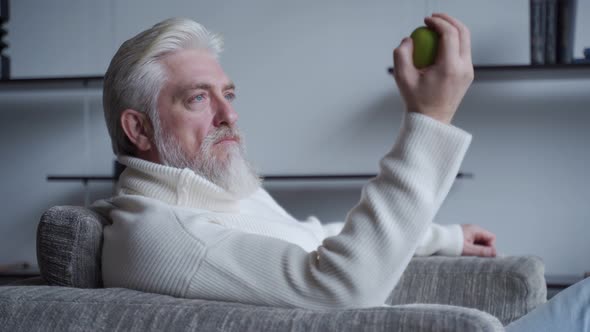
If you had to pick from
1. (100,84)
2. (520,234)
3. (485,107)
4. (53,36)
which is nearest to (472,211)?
(520,234)

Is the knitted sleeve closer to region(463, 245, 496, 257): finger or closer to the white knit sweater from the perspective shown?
region(463, 245, 496, 257): finger

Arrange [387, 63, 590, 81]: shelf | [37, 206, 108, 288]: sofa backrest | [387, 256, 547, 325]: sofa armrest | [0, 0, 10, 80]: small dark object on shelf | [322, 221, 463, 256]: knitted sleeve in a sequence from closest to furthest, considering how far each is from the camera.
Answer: [37, 206, 108, 288]: sofa backrest → [387, 256, 547, 325]: sofa armrest → [322, 221, 463, 256]: knitted sleeve → [387, 63, 590, 81]: shelf → [0, 0, 10, 80]: small dark object on shelf

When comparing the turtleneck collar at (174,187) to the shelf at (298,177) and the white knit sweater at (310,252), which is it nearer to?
the white knit sweater at (310,252)

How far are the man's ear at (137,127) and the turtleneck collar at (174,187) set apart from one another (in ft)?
0.38

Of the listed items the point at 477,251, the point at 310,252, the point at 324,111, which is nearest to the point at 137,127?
the point at 310,252

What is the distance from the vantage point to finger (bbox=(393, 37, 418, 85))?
88 centimetres

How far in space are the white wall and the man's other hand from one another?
1.24m

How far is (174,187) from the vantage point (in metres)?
1.19

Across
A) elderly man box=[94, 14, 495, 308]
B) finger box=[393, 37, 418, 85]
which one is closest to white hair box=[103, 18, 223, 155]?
elderly man box=[94, 14, 495, 308]

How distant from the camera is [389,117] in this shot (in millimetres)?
2963

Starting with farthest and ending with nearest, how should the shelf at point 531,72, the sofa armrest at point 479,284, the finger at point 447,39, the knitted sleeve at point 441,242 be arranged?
the shelf at point 531,72 → the knitted sleeve at point 441,242 → the sofa armrest at point 479,284 → the finger at point 447,39

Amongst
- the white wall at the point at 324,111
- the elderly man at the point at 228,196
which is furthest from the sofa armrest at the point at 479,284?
the white wall at the point at 324,111

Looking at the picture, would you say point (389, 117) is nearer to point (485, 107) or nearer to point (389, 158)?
point (485, 107)

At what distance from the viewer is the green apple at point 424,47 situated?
34.6 inches
